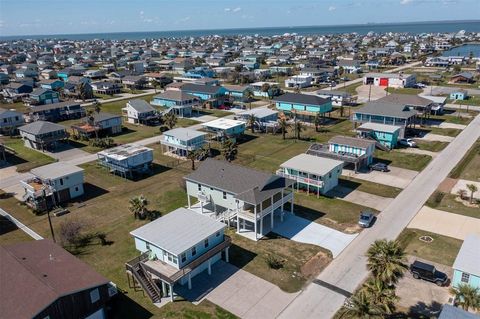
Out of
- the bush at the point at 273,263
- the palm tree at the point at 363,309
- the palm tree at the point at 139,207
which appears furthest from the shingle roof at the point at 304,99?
the palm tree at the point at 363,309

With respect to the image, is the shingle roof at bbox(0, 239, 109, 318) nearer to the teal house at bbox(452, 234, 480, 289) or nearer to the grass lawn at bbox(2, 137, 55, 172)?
the teal house at bbox(452, 234, 480, 289)

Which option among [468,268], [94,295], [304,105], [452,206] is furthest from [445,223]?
[304,105]

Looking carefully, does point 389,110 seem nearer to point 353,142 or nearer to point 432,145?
point 432,145

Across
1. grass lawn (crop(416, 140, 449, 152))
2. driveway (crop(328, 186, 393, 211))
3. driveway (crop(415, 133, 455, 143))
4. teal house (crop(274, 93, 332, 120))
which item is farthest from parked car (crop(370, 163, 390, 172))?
teal house (crop(274, 93, 332, 120))

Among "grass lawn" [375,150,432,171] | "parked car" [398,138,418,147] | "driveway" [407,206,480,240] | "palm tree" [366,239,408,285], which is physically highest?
"palm tree" [366,239,408,285]

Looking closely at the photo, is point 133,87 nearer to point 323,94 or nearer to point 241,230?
point 323,94

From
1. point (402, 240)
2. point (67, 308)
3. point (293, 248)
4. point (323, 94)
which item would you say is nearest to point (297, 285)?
point (293, 248)

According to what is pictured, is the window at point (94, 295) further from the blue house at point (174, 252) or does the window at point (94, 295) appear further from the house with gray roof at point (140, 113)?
the house with gray roof at point (140, 113)
